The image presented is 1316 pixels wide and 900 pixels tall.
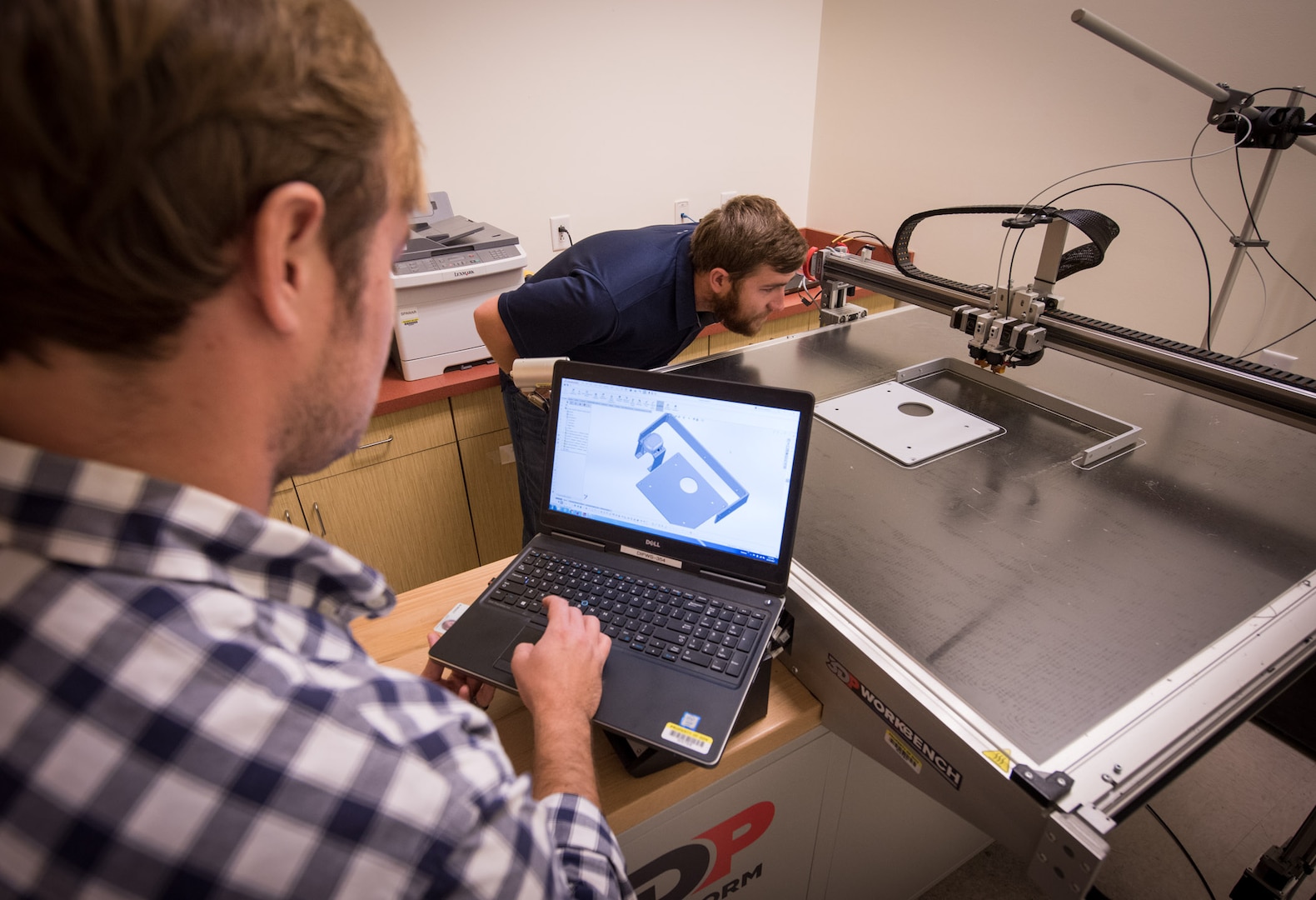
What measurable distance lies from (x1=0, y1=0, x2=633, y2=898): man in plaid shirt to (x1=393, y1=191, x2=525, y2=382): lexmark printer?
1447mm

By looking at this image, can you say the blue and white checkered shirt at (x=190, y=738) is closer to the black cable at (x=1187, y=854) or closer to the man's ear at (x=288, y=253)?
the man's ear at (x=288, y=253)

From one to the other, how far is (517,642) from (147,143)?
1.96 ft

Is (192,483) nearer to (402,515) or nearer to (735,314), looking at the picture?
(735,314)

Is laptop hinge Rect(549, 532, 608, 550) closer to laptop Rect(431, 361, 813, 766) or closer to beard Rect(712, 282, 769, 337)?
laptop Rect(431, 361, 813, 766)

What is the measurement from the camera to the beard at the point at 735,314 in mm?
1695

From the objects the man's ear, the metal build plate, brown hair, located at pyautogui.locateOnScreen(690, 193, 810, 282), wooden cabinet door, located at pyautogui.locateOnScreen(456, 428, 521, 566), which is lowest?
wooden cabinet door, located at pyautogui.locateOnScreen(456, 428, 521, 566)

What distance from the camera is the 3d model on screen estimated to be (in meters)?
0.84

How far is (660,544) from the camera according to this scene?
86 cm

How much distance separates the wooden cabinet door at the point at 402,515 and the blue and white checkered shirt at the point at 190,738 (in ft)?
5.43

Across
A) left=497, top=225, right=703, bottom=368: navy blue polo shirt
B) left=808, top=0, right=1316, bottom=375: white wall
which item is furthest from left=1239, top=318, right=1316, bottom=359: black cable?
left=497, top=225, right=703, bottom=368: navy blue polo shirt

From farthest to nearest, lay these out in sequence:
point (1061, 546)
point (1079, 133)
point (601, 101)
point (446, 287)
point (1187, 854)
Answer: point (601, 101)
point (1079, 133)
point (446, 287)
point (1187, 854)
point (1061, 546)

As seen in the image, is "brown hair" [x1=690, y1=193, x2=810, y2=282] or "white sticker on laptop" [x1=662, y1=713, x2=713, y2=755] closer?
"white sticker on laptop" [x1=662, y1=713, x2=713, y2=755]

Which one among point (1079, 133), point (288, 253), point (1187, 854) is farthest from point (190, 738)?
point (1079, 133)

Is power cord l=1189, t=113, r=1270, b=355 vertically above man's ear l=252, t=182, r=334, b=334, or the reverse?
man's ear l=252, t=182, r=334, b=334
